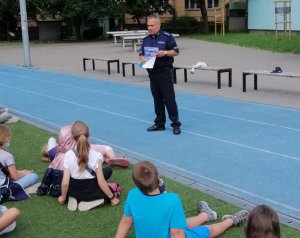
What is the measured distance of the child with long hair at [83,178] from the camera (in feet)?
17.0

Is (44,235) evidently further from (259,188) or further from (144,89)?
(144,89)

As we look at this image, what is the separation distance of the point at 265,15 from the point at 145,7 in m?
A: 9.64

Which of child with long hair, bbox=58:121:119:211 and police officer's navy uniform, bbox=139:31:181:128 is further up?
police officer's navy uniform, bbox=139:31:181:128

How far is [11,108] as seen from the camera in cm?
1205

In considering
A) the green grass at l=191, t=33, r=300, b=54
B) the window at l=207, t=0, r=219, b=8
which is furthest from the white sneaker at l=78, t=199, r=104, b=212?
the window at l=207, t=0, r=219, b=8

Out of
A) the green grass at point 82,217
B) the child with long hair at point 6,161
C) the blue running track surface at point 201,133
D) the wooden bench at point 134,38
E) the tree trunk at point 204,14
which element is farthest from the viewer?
the tree trunk at point 204,14

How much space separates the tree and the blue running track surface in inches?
1004

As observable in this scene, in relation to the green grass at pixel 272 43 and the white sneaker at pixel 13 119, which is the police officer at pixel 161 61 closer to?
the white sneaker at pixel 13 119

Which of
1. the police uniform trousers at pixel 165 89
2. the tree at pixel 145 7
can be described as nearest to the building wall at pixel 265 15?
the tree at pixel 145 7

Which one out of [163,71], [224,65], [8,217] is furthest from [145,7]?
[8,217]

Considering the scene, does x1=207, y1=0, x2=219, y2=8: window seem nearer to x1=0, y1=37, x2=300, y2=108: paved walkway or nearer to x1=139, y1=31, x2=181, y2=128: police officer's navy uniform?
x1=0, y1=37, x2=300, y2=108: paved walkway

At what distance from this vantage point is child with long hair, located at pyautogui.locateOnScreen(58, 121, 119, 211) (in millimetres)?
5180

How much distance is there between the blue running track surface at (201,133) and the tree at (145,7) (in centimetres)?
2551

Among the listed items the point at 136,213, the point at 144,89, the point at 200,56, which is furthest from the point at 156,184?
the point at 200,56
